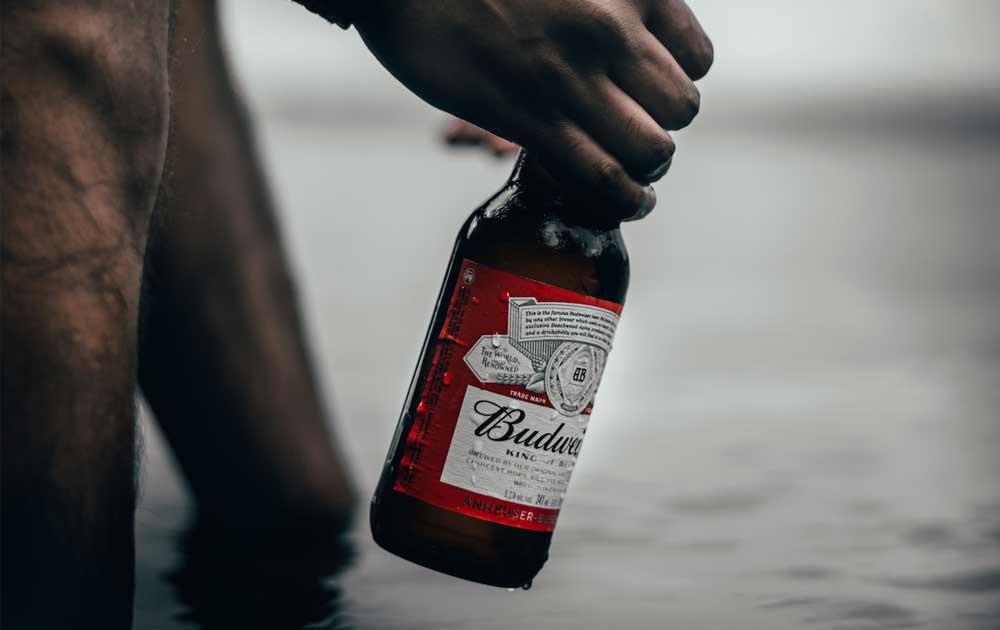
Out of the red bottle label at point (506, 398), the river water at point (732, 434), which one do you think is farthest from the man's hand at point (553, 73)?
the river water at point (732, 434)

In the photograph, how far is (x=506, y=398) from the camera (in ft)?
4.44

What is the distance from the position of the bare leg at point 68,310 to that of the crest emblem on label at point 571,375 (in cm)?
40

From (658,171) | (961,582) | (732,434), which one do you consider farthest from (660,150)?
(732,434)

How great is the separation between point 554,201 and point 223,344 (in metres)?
0.70

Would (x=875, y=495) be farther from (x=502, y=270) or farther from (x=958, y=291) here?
(x=958, y=291)

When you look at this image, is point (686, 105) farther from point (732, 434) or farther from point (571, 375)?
point (732, 434)

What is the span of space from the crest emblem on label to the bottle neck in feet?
0.50

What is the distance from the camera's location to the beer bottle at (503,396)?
1356 millimetres

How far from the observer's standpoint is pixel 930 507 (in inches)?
80.4

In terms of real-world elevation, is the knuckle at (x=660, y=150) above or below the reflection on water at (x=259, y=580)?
above

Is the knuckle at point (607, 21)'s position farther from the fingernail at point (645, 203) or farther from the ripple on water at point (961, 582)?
the ripple on water at point (961, 582)

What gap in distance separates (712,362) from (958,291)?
1.43 m

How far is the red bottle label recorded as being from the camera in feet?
4.44

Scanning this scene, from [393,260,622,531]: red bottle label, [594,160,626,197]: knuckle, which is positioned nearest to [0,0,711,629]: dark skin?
[594,160,626,197]: knuckle
